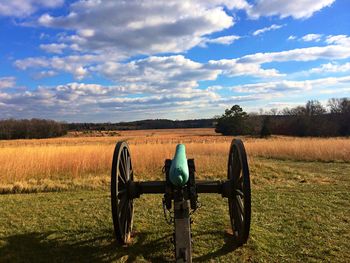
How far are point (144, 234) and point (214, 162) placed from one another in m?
9.21

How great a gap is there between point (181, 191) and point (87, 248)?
184 centimetres

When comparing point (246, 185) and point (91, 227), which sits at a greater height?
point (246, 185)

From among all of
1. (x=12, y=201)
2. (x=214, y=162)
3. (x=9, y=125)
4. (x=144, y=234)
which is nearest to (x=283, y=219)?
(x=144, y=234)

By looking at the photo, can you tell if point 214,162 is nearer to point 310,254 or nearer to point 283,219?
point 283,219

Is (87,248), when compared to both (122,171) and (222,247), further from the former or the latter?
(222,247)

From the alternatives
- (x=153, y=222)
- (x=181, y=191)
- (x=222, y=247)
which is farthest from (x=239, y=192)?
(x=153, y=222)

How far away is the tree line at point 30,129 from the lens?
72.2m

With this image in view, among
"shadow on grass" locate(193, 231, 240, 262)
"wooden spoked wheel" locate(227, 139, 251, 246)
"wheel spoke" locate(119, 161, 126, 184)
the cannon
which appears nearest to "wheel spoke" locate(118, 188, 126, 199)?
the cannon

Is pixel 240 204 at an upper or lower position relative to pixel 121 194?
lower

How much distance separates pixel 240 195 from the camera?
4.92 metres

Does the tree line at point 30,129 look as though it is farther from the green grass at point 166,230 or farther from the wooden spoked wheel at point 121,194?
the wooden spoked wheel at point 121,194

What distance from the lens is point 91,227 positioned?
6340 mm

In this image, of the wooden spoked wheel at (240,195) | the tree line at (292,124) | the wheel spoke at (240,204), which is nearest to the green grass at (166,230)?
the wooden spoked wheel at (240,195)

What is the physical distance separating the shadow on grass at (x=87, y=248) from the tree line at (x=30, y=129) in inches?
2758
